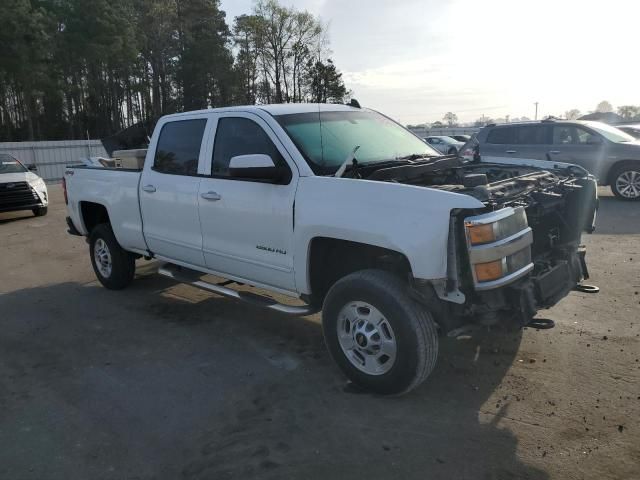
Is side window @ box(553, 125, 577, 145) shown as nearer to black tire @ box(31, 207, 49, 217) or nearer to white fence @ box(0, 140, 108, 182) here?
black tire @ box(31, 207, 49, 217)

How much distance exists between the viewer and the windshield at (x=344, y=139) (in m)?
4.39

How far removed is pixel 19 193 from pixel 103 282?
741 centimetres

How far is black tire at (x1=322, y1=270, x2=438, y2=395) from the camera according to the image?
3.56 metres

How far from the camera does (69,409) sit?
12.8 ft

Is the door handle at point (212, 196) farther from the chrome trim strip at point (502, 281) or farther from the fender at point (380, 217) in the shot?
the chrome trim strip at point (502, 281)

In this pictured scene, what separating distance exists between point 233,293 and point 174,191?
119cm

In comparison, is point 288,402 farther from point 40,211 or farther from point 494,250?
point 40,211

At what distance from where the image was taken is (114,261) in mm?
6625

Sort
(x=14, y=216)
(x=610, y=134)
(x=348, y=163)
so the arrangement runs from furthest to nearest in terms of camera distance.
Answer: (x=14, y=216) → (x=610, y=134) → (x=348, y=163)

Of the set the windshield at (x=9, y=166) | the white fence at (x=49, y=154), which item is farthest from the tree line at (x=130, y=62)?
the windshield at (x=9, y=166)

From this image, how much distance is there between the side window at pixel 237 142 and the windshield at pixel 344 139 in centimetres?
20

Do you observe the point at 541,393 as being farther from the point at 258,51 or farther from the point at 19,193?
the point at 258,51

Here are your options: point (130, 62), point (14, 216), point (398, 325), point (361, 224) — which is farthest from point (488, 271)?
point (130, 62)

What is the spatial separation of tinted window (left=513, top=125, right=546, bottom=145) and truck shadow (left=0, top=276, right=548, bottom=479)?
8.68 meters
